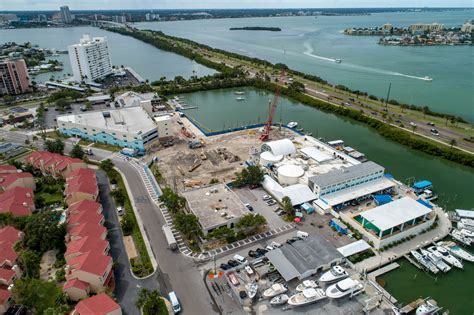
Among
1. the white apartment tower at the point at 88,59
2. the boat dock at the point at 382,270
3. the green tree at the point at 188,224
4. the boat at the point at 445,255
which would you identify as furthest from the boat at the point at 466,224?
the white apartment tower at the point at 88,59

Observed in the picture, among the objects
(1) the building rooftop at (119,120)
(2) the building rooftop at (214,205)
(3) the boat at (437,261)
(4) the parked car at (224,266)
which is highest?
(1) the building rooftop at (119,120)

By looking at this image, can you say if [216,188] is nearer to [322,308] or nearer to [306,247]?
[306,247]

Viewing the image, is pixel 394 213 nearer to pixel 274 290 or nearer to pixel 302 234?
pixel 302 234

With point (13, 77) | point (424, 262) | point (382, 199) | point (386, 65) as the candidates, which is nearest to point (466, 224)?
point (382, 199)

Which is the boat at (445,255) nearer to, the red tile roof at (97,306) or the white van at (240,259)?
the white van at (240,259)

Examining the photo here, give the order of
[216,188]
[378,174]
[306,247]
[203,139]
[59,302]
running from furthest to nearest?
[203,139], [378,174], [216,188], [306,247], [59,302]

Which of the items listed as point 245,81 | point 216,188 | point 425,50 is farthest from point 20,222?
point 425,50

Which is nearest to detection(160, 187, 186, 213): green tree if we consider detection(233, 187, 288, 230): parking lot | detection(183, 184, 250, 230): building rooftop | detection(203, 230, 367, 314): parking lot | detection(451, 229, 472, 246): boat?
detection(183, 184, 250, 230): building rooftop

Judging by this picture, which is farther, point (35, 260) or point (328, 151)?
point (328, 151)
